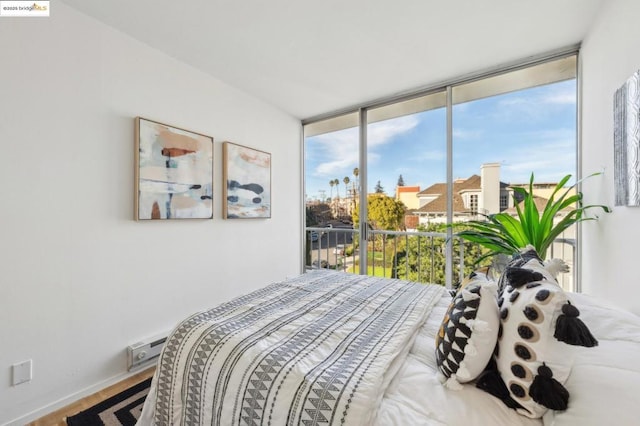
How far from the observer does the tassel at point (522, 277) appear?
0.83 meters

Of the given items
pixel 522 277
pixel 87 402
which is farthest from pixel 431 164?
pixel 87 402

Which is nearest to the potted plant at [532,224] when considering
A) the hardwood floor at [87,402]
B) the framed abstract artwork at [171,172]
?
the framed abstract artwork at [171,172]

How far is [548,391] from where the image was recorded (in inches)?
26.1

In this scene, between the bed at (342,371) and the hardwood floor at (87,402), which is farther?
the hardwood floor at (87,402)

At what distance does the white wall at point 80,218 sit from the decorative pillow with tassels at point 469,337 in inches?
80.4

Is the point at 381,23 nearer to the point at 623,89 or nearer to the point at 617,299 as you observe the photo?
the point at 623,89

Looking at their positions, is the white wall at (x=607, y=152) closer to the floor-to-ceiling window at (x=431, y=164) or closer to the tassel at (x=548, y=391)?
the floor-to-ceiling window at (x=431, y=164)

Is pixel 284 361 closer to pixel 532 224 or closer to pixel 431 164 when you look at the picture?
pixel 532 224

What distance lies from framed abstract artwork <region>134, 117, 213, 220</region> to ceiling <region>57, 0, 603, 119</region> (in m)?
0.65

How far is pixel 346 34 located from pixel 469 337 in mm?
1989

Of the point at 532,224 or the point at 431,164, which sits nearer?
the point at 532,224

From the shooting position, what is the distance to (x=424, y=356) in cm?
104

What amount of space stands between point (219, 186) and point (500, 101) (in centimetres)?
273

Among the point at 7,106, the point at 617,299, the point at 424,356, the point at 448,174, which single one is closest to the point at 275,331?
the point at 424,356
